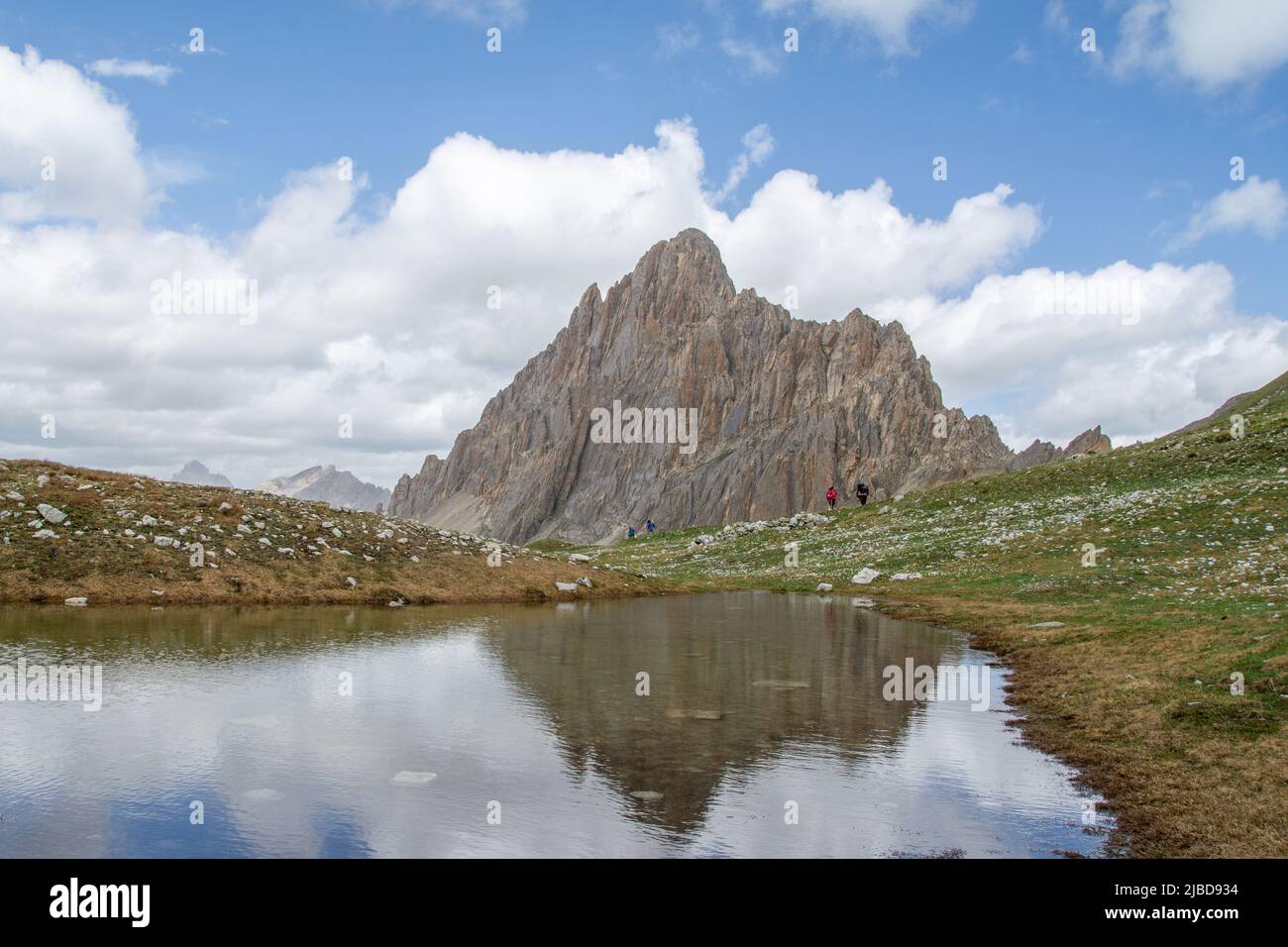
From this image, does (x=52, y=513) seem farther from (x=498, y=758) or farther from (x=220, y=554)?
(x=498, y=758)

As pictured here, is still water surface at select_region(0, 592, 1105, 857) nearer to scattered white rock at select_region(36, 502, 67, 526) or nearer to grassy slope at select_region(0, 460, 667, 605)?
grassy slope at select_region(0, 460, 667, 605)

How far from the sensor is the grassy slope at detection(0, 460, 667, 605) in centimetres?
3131

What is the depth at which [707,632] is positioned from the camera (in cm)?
2942

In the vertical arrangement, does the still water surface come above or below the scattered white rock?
below

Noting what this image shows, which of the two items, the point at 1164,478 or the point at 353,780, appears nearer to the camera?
the point at 353,780

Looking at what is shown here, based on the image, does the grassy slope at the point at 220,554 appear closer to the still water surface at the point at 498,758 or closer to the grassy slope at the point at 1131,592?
the still water surface at the point at 498,758

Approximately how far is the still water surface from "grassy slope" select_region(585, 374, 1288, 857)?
1486 mm

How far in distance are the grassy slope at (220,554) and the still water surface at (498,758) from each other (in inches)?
322

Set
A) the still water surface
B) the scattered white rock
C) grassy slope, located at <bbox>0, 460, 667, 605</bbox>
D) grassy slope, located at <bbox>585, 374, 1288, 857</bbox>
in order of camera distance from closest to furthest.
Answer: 1. the still water surface
2. grassy slope, located at <bbox>585, 374, 1288, 857</bbox>
3. grassy slope, located at <bbox>0, 460, 667, 605</bbox>
4. the scattered white rock

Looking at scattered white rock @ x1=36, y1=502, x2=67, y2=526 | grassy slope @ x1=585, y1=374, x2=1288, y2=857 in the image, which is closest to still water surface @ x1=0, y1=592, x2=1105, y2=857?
grassy slope @ x1=585, y1=374, x2=1288, y2=857

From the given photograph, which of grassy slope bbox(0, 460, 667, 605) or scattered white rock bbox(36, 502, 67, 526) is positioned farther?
scattered white rock bbox(36, 502, 67, 526)
